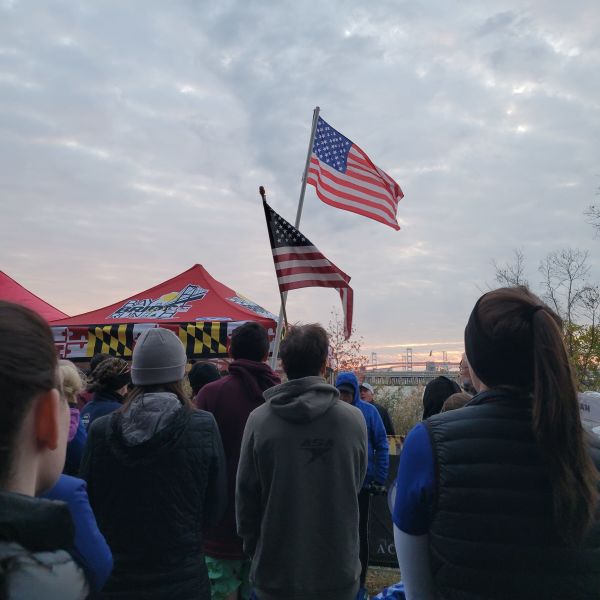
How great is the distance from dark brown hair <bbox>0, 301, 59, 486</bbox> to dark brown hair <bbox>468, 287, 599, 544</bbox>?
1317 mm

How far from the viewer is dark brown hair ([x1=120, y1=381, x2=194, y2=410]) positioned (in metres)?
2.94

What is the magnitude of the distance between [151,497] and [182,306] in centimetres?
548

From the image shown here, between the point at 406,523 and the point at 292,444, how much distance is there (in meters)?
1.26

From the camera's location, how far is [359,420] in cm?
317

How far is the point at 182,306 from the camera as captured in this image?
314 inches

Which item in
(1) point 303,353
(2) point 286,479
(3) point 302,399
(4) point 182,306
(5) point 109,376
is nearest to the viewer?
(2) point 286,479

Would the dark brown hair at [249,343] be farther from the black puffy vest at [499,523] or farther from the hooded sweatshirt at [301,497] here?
the black puffy vest at [499,523]

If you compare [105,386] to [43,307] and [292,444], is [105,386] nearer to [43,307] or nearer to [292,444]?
[292,444]

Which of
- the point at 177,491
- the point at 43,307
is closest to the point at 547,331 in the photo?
the point at 177,491

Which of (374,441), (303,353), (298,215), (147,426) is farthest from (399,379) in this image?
(147,426)

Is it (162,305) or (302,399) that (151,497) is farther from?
(162,305)

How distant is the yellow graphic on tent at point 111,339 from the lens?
752cm

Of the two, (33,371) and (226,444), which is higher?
(33,371)

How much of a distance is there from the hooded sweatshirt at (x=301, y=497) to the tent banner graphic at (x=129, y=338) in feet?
14.0
